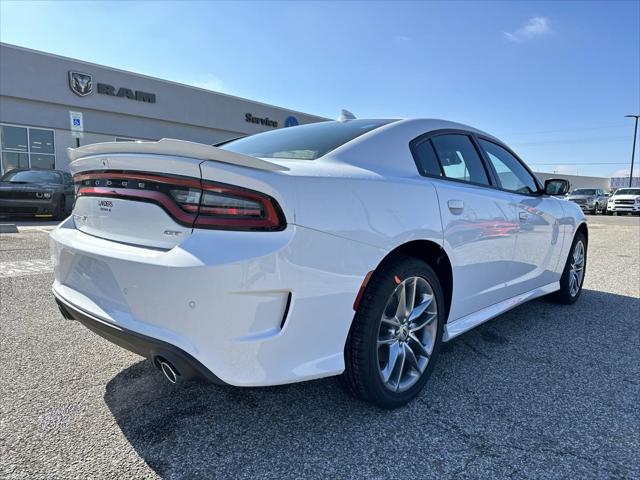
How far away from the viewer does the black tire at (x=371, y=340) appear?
2.01m

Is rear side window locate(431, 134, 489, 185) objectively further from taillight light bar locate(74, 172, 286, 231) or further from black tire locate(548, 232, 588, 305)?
black tire locate(548, 232, 588, 305)

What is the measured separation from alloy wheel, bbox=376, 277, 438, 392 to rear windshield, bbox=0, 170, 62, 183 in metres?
12.0

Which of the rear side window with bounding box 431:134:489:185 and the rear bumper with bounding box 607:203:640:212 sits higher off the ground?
the rear side window with bounding box 431:134:489:185

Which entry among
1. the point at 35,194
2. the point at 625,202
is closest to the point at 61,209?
the point at 35,194

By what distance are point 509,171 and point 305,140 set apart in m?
1.86

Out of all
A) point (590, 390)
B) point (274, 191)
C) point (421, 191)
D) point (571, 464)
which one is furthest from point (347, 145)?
point (590, 390)

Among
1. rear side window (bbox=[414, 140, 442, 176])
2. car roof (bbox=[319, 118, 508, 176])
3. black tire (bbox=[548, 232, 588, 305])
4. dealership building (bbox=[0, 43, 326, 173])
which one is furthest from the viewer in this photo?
dealership building (bbox=[0, 43, 326, 173])

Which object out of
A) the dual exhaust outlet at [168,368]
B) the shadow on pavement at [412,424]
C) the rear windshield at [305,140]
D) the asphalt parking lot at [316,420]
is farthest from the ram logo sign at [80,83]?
the dual exhaust outlet at [168,368]

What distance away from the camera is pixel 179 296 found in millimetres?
1645

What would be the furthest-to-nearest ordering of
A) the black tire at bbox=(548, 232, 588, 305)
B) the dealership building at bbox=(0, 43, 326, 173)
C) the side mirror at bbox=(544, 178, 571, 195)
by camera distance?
the dealership building at bbox=(0, 43, 326, 173) < the black tire at bbox=(548, 232, 588, 305) < the side mirror at bbox=(544, 178, 571, 195)

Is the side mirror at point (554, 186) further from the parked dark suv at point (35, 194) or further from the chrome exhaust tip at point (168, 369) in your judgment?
the parked dark suv at point (35, 194)

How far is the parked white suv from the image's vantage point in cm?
2662

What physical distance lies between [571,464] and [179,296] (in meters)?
1.76

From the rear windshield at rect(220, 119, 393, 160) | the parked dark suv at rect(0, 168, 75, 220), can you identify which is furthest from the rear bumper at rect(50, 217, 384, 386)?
the parked dark suv at rect(0, 168, 75, 220)
